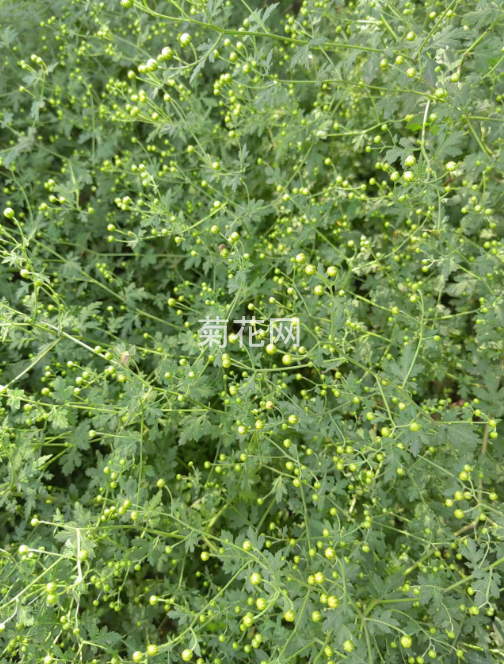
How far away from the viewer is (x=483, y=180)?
3.02m

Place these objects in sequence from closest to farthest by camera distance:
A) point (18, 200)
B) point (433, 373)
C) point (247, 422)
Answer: point (247, 422) → point (433, 373) → point (18, 200)

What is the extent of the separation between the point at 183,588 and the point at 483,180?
3.14 metres

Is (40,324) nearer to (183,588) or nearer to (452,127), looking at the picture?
(183,588)

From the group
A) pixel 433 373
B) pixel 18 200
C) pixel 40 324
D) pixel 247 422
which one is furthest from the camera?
pixel 18 200

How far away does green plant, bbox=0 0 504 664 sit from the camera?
236 centimetres

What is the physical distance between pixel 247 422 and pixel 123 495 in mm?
834

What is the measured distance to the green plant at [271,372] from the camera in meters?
2.36

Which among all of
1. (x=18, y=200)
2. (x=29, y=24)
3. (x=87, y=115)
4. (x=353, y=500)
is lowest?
(x=353, y=500)

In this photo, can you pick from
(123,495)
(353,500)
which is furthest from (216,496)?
(353,500)

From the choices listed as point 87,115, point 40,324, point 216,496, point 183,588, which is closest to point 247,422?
point 216,496

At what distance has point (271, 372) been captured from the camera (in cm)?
334

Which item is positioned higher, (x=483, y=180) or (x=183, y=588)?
(x=483, y=180)

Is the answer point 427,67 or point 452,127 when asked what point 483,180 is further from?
point 427,67

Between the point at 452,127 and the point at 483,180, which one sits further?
the point at 483,180
